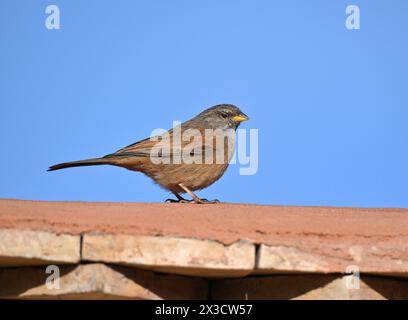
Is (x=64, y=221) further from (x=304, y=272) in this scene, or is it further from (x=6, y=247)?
(x=304, y=272)

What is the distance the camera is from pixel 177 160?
8.87 m

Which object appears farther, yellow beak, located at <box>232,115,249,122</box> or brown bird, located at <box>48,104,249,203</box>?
yellow beak, located at <box>232,115,249,122</box>

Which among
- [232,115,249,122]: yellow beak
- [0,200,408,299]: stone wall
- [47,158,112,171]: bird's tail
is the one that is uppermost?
[232,115,249,122]: yellow beak

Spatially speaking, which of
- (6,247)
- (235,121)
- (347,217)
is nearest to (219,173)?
(235,121)

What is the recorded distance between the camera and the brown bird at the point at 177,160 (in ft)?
28.9

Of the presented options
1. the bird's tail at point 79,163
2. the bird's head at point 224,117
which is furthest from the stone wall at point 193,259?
the bird's head at point 224,117

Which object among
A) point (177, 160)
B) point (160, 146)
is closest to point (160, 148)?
point (160, 146)

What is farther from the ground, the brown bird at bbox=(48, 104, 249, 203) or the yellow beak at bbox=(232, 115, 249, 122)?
the yellow beak at bbox=(232, 115, 249, 122)

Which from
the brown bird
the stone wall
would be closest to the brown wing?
the brown bird

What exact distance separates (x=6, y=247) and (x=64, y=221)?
397 millimetres

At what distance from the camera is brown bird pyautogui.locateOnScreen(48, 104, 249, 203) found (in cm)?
882

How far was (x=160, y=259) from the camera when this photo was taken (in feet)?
13.7

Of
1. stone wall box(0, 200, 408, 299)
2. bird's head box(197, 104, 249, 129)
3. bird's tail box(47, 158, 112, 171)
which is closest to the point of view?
stone wall box(0, 200, 408, 299)

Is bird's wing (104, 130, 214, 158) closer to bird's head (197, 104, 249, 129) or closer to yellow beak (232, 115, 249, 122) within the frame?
bird's head (197, 104, 249, 129)
